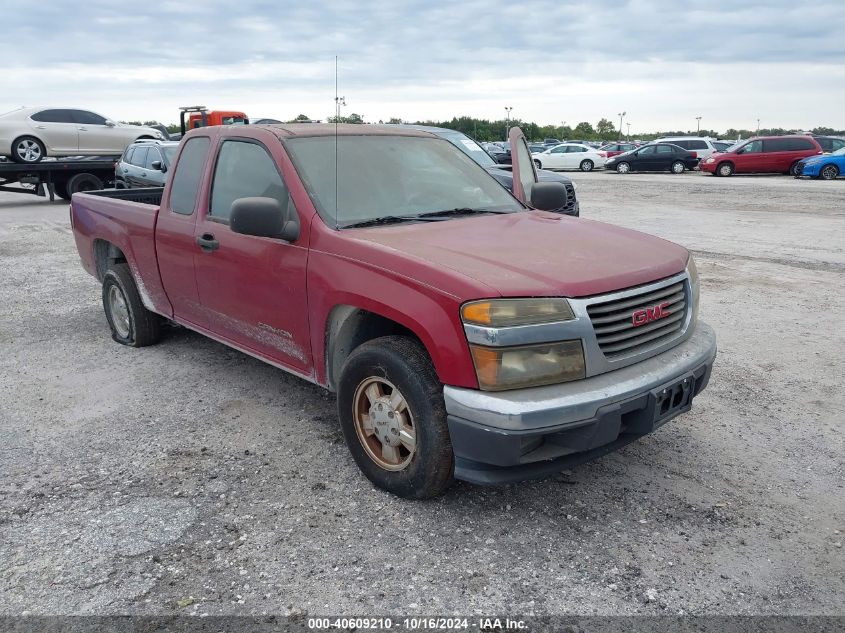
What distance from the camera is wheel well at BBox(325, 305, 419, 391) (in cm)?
347

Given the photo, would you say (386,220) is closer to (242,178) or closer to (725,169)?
(242,178)

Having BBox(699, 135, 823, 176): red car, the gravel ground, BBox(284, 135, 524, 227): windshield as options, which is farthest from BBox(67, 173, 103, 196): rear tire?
BBox(699, 135, 823, 176): red car

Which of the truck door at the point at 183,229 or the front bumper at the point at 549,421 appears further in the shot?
the truck door at the point at 183,229

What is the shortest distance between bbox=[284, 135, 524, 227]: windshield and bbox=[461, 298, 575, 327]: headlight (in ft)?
3.67

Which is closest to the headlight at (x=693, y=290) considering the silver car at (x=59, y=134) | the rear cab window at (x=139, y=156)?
the rear cab window at (x=139, y=156)

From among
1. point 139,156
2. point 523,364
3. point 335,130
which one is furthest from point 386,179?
point 139,156

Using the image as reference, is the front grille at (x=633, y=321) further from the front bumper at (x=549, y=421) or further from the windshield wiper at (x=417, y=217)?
the windshield wiper at (x=417, y=217)

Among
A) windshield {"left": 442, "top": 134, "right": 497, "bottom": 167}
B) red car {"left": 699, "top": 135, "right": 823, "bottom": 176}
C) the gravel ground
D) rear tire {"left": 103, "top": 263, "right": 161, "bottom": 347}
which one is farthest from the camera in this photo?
red car {"left": 699, "top": 135, "right": 823, "bottom": 176}

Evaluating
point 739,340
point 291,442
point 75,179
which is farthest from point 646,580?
point 75,179

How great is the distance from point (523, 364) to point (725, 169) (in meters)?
28.1

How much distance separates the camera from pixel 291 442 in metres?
Answer: 4.04

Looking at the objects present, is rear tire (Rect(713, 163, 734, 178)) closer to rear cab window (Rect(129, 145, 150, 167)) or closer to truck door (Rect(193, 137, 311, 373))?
rear cab window (Rect(129, 145, 150, 167))

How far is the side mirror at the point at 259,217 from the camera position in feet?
11.6

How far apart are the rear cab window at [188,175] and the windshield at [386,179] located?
941mm
